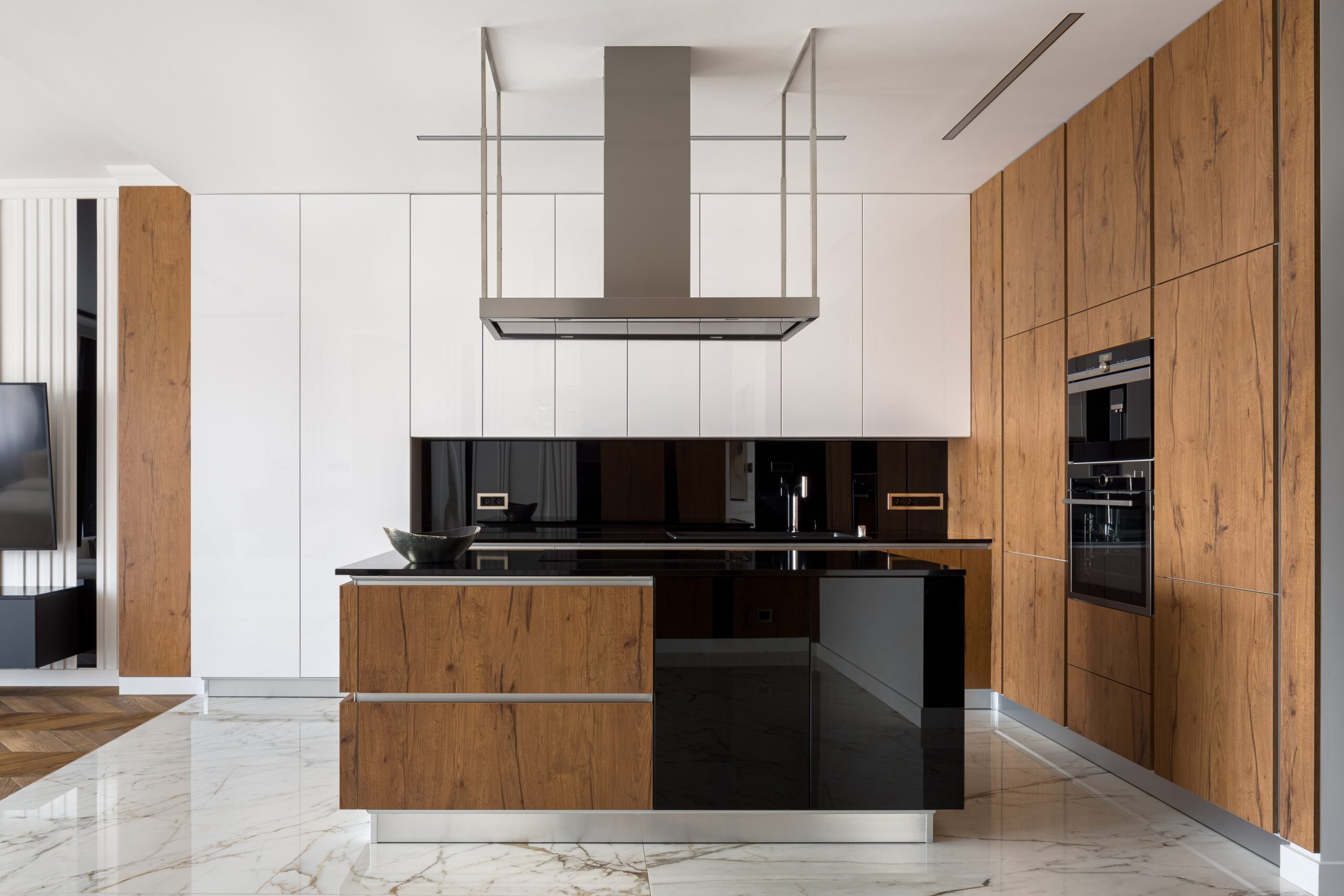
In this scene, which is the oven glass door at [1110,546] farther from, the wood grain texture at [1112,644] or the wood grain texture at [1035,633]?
the wood grain texture at [1035,633]

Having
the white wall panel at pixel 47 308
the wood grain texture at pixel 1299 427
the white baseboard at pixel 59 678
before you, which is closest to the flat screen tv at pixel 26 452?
the white wall panel at pixel 47 308

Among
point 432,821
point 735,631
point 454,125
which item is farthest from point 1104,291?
point 432,821

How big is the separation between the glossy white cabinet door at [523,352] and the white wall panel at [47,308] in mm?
2422

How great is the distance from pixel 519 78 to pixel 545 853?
2.64 m

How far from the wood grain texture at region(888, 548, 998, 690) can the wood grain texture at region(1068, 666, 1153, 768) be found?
2.37 ft

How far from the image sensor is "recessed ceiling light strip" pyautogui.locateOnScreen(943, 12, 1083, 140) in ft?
8.94

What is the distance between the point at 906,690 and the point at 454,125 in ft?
9.23

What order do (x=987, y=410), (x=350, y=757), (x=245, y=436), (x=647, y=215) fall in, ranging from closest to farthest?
(x=350, y=757)
(x=647, y=215)
(x=987, y=410)
(x=245, y=436)

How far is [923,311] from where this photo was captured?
4.46 metres

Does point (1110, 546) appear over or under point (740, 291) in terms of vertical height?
under

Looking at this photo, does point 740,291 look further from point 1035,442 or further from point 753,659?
point 753,659

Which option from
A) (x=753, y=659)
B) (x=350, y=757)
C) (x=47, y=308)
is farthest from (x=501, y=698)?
(x=47, y=308)

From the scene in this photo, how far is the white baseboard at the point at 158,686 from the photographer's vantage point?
4422mm

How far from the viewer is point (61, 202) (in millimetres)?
4750
